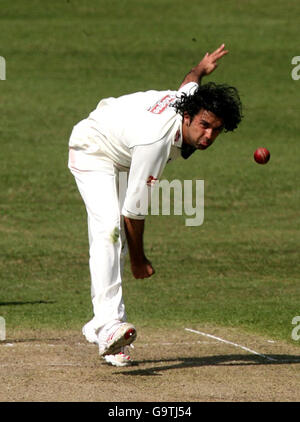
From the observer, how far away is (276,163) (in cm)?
2216

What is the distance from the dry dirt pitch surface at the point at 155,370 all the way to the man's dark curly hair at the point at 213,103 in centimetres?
197

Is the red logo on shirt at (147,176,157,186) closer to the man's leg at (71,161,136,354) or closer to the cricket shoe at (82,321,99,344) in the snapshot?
the man's leg at (71,161,136,354)

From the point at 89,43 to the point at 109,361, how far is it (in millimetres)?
24968

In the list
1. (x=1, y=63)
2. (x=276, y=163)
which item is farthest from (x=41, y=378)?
(x=1, y=63)

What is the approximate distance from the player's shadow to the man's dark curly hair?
197cm

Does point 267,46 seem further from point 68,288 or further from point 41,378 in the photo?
point 41,378

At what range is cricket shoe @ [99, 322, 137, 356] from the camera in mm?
7742

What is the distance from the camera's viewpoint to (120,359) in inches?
327

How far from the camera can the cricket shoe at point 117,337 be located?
7.74m

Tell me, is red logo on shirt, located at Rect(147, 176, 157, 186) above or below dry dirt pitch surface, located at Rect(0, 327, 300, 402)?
above
